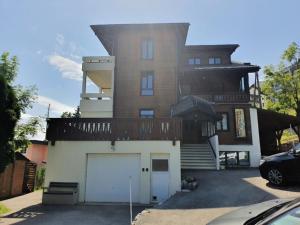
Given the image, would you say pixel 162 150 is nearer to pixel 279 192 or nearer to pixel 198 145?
pixel 279 192

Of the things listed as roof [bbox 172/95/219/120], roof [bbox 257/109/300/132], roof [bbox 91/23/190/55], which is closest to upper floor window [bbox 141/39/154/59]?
roof [bbox 91/23/190/55]

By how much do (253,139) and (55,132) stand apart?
1556cm

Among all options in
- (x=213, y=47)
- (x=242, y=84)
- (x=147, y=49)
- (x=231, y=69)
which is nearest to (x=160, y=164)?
(x=147, y=49)

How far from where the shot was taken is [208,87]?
24.6 meters

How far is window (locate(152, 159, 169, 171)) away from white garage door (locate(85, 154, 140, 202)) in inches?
34.1

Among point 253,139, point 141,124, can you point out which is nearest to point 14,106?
point 141,124

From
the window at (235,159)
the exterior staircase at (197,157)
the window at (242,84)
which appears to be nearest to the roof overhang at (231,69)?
the window at (242,84)

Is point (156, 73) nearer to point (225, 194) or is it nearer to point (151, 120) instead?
point (151, 120)

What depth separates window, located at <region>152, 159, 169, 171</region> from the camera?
13312 millimetres

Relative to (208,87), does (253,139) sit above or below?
below

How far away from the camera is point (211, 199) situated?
10.4 metres

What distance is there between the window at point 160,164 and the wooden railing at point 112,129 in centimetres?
122

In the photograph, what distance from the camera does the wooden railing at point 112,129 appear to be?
13.6 m

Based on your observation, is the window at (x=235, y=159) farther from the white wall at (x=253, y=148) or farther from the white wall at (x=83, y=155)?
the white wall at (x=83, y=155)
